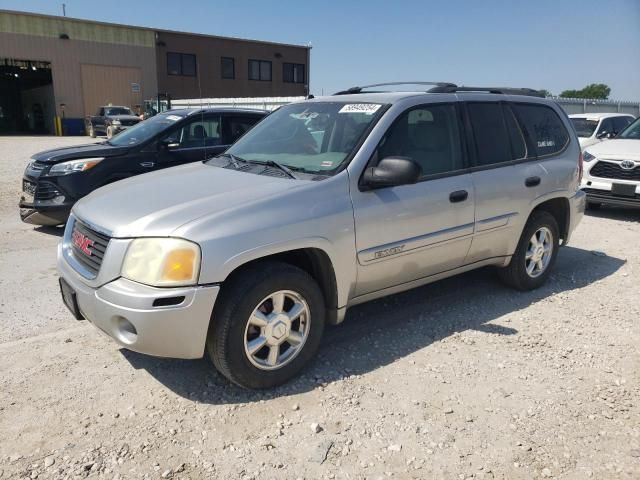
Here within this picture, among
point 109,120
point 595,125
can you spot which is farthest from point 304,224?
point 109,120

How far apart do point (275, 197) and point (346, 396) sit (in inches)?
50.8

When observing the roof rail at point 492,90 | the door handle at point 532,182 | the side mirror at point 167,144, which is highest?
the roof rail at point 492,90

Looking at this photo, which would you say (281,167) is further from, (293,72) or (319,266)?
(293,72)

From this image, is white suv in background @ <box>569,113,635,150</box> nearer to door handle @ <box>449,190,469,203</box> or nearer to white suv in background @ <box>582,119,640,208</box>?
white suv in background @ <box>582,119,640,208</box>

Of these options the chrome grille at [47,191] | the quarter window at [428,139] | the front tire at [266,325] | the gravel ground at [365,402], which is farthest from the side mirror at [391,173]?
the chrome grille at [47,191]

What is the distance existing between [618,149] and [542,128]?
180 inches

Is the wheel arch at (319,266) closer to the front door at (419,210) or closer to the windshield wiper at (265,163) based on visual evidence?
the front door at (419,210)

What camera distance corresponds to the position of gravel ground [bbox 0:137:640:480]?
8.59 ft

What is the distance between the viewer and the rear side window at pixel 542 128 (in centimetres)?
478

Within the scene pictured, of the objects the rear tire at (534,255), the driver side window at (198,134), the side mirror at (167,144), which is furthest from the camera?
the driver side window at (198,134)

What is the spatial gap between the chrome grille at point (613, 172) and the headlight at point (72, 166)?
25.1ft

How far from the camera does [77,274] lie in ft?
10.4

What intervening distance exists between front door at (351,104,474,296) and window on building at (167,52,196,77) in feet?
120

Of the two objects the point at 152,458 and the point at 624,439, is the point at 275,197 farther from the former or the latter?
the point at 624,439
